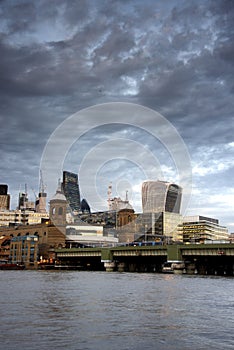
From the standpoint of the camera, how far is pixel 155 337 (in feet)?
118

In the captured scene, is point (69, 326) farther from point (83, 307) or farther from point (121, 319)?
point (83, 307)

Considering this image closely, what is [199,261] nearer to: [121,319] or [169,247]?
[169,247]

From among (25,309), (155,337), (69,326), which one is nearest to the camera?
(155,337)

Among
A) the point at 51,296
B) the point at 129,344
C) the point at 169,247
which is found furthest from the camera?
the point at 169,247

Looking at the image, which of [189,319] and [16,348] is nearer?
[16,348]

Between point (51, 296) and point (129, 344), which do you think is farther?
point (51, 296)

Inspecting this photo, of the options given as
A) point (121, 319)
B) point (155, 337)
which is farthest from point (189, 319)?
point (155, 337)

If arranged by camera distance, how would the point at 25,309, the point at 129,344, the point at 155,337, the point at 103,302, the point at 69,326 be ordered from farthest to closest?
the point at 103,302 → the point at 25,309 → the point at 69,326 → the point at 155,337 → the point at 129,344

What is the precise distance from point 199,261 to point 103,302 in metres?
141

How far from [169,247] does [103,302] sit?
119 metres

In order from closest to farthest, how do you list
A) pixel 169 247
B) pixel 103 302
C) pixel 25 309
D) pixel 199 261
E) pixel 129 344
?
pixel 129 344
pixel 25 309
pixel 103 302
pixel 169 247
pixel 199 261

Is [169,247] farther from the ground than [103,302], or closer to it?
farther from the ground

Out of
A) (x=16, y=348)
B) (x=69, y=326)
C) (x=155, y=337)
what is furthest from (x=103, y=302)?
(x=16, y=348)

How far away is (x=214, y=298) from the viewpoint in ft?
228
